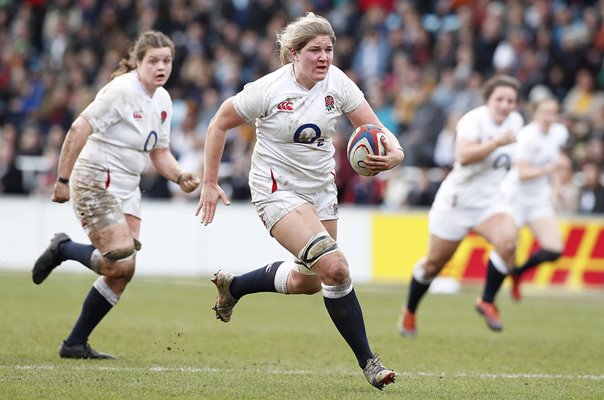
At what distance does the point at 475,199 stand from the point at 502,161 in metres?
0.52

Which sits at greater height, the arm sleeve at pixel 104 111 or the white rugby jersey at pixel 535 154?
the arm sleeve at pixel 104 111

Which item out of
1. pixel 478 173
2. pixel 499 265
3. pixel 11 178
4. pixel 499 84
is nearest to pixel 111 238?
pixel 478 173

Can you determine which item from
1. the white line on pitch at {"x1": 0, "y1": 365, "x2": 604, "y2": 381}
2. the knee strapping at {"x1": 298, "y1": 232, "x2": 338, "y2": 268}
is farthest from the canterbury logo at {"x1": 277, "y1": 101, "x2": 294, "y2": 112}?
the white line on pitch at {"x1": 0, "y1": 365, "x2": 604, "y2": 381}

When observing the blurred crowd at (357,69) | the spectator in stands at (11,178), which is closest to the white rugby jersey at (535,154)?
the blurred crowd at (357,69)

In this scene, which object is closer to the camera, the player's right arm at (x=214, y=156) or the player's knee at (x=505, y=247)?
the player's right arm at (x=214, y=156)

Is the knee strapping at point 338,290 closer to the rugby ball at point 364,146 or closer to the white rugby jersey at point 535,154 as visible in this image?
the rugby ball at point 364,146

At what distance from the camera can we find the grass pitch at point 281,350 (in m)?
7.62

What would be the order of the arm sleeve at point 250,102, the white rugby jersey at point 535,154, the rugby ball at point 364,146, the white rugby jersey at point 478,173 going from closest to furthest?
the rugby ball at point 364,146 < the arm sleeve at point 250,102 < the white rugby jersey at point 478,173 < the white rugby jersey at point 535,154

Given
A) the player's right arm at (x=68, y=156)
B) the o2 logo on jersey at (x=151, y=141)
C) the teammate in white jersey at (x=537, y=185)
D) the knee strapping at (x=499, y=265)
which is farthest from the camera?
the teammate in white jersey at (x=537, y=185)

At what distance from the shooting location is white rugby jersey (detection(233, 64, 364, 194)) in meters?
7.79

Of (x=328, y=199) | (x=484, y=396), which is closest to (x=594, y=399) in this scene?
(x=484, y=396)

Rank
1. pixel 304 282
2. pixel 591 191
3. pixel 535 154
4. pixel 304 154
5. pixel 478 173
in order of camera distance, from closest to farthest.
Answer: pixel 304 154 → pixel 304 282 → pixel 478 173 → pixel 535 154 → pixel 591 191

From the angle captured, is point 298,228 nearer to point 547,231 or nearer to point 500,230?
point 500,230

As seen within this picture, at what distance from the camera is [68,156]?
869 centimetres
